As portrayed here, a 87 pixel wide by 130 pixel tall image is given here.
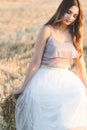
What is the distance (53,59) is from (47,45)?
0.51 feet

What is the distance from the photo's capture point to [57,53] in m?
6.91

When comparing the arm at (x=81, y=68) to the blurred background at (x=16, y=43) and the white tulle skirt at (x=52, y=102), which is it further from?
the blurred background at (x=16, y=43)

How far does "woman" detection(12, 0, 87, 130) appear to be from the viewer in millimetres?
6555

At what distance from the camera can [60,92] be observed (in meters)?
6.67

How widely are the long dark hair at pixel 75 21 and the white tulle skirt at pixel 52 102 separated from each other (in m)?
0.34

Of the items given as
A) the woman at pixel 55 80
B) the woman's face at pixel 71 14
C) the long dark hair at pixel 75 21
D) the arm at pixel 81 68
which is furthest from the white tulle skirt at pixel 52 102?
the woman's face at pixel 71 14

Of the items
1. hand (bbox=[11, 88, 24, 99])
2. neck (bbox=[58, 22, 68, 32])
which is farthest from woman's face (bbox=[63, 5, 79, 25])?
hand (bbox=[11, 88, 24, 99])

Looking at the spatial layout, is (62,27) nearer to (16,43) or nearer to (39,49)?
(39,49)

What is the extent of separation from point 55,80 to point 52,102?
339 mm

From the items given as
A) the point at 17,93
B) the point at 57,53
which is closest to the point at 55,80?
the point at 57,53

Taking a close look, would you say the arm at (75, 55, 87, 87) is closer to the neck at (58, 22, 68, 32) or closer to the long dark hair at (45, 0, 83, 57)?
the long dark hair at (45, 0, 83, 57)

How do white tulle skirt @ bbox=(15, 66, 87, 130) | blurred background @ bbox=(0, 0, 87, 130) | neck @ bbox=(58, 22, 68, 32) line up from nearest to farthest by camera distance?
white tulle skirt @ bbox=(15, 66, 87, 130) < neck @ bbox=(58, 22, 68, 32) < blurred background @ bbox=(0, 0, 87, 130)

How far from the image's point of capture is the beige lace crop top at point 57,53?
272 inches

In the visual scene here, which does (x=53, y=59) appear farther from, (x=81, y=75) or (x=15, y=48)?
(x=15, y=48)
